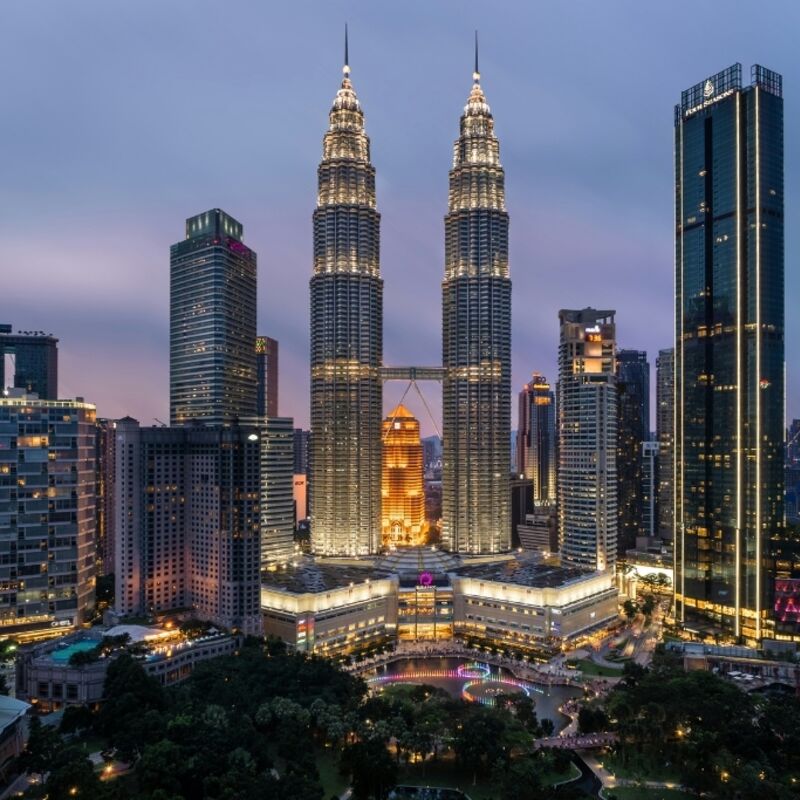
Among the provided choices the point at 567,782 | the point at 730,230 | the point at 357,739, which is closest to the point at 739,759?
the point at 567,782

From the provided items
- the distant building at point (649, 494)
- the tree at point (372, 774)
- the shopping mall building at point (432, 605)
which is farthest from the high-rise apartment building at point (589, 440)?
the tree at point (372, 774)

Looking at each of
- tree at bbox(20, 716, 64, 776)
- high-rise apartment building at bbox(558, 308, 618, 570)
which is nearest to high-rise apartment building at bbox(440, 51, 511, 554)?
high-rise apartment building at bbox(558, 308, 618, 570)

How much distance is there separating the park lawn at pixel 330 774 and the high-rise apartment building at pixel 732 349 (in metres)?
68.5

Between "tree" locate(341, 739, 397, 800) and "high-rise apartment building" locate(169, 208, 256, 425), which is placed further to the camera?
"high-rise apartment building" locate(169, 208, 256, 425)

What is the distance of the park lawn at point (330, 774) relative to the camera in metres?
61.4

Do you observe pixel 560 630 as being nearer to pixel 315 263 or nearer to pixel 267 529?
pixel 267 529

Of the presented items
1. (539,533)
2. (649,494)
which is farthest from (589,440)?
(649,494)

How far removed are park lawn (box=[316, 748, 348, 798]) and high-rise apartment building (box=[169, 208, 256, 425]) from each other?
80898 millimetres

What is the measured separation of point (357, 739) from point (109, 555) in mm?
96080

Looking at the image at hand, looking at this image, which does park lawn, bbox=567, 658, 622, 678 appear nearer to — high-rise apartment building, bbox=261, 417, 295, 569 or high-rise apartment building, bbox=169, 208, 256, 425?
high-rise apartment building, bbox=261, 417, 295, 569

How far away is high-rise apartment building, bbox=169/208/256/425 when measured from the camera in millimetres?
140250

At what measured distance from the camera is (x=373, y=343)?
146125 millimetres

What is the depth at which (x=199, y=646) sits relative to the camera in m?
87.8

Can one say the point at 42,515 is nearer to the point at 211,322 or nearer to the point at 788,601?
the point at 211,322
